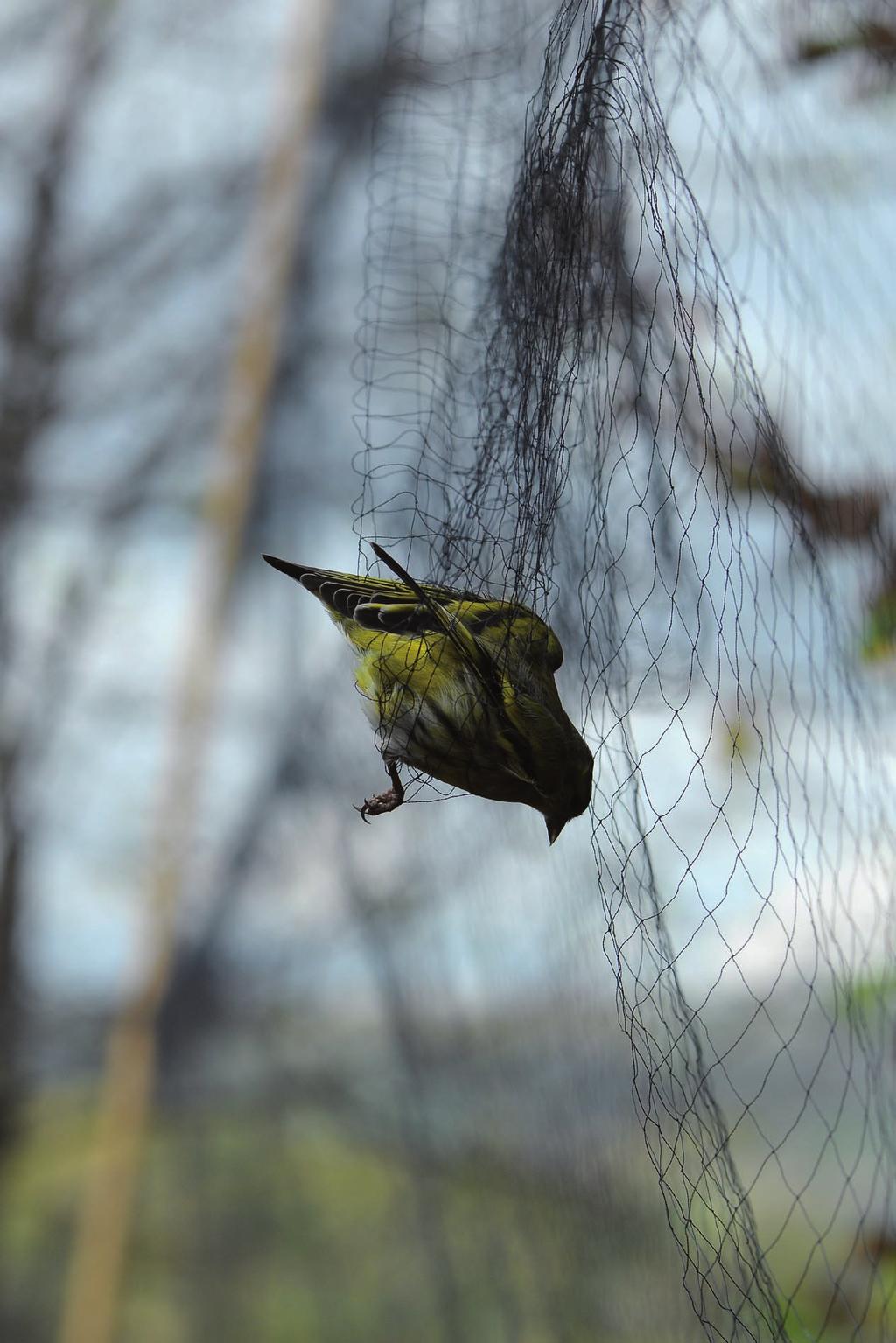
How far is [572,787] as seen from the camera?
12.4 inches

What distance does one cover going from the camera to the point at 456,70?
56 cm

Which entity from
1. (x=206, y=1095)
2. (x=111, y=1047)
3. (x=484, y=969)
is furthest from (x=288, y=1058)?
(x=484, y=969)

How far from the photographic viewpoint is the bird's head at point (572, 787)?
31cm

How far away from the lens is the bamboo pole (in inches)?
51.4

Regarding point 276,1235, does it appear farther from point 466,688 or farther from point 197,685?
point 466,688

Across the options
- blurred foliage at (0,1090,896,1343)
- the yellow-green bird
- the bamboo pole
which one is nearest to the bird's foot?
the yellow-green bird

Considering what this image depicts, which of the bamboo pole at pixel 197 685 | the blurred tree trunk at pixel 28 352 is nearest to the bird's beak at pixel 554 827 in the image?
the bamboo pole at pixel 197 685

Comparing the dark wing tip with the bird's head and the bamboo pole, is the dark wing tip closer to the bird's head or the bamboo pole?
the bird's head

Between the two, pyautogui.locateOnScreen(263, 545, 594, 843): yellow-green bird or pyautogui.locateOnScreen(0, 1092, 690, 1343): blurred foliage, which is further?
pyautogui.locateOnScreen(0, 1092, 690, 1343): blurred foliage

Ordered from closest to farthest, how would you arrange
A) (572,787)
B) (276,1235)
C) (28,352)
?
(572,787) < (276,1235) < (28,352)

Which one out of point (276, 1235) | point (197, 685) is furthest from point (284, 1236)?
point (197, 685)

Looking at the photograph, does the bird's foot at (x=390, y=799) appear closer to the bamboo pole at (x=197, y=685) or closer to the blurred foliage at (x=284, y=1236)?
the blurred foliage at (x=284, y=1236)

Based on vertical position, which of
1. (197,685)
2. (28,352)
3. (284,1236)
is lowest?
(284,1236)

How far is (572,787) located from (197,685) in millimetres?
1175
